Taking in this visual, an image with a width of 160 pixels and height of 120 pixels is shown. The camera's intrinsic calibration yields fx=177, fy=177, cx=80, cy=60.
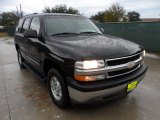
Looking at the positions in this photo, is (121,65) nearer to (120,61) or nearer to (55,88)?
(120,61)

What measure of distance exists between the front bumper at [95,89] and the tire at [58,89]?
0.25 m

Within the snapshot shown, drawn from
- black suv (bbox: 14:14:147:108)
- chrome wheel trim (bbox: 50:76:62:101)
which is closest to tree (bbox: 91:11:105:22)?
black suv (bbox: 14:14:147:108)

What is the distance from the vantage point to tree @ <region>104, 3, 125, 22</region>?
39.1m

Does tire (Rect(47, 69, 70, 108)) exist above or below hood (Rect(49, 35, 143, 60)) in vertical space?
below

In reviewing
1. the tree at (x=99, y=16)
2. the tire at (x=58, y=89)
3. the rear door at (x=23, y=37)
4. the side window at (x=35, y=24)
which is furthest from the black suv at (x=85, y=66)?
the tree at (x=99, y=16)

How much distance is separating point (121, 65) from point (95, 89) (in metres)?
0.62

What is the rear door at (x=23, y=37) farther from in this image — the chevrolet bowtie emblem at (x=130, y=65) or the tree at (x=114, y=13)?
the tree at (x=114, y=13)

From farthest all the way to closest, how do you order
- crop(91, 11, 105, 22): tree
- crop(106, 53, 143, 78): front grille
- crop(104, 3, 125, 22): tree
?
crop(91, 11, 105, 22): tree → crop(104, 3, 125, 22): tree → crop(106, 53, 143, 78): front grille

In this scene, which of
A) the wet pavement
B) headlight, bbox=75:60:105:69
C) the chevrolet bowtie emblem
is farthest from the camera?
the wet pavement

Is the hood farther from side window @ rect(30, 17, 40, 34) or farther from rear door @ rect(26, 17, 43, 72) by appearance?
side window @ rect(30, 17, 40, 34)

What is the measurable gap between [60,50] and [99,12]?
4812 cm

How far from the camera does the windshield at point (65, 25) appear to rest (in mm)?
3873

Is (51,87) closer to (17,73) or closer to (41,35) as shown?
(41,35)

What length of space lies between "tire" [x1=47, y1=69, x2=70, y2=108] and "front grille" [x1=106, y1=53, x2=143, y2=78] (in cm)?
82
